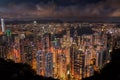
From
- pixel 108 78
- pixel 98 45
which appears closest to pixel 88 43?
pixel 98 45

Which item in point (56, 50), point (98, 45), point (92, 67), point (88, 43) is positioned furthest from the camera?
point (88, 43)

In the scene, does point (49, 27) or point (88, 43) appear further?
point (49, 27)

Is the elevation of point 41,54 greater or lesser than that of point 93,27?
lesser

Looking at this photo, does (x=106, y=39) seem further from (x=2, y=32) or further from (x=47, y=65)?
(x=2, y=32)

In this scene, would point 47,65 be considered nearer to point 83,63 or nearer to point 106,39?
point 83,63

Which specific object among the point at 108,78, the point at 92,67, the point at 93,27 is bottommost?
the point at 92,67

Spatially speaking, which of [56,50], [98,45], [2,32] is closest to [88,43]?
[98,45]

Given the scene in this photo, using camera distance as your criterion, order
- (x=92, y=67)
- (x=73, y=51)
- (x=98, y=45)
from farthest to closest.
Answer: (x=98, y=45) → (x=73, y=51) → (x=92, y=67)
